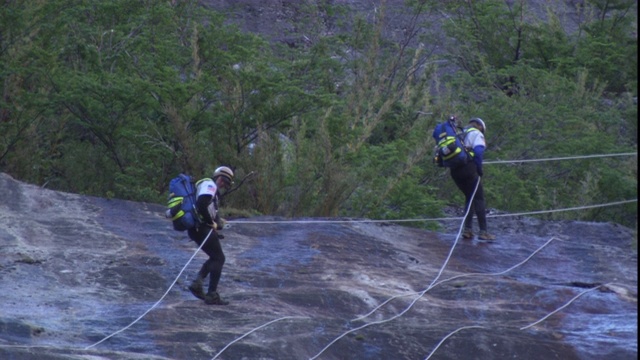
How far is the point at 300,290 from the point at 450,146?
3.00 meters

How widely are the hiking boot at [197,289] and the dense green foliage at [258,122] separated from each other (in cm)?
446

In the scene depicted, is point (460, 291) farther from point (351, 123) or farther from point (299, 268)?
point (351, 123)

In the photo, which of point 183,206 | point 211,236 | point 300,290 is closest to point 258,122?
point 300,290

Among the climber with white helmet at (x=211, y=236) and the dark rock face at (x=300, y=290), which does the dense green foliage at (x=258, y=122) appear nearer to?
the dark rock face at (x=300, y=290)

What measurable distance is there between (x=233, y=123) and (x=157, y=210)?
2.83 m

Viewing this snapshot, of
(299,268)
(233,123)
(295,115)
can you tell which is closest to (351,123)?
(295,115)

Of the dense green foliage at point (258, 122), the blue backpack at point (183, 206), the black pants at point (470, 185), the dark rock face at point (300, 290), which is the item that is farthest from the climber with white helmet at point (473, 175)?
the blue backpack at point (183, 206)

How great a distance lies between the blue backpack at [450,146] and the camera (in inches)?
480

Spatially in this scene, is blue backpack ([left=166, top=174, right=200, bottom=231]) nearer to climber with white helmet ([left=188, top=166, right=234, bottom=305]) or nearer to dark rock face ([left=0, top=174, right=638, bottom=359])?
climber with white helmet ([left=188, top=166, right=234, bottom=305])

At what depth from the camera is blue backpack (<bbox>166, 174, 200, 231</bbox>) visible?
376 inches

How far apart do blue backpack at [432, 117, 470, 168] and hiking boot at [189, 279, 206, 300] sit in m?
3.69

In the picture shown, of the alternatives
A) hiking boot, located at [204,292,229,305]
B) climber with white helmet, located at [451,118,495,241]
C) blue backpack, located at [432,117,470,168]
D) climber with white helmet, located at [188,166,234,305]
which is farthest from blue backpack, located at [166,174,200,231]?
climber with white helmet, located at [451,118,495,241]

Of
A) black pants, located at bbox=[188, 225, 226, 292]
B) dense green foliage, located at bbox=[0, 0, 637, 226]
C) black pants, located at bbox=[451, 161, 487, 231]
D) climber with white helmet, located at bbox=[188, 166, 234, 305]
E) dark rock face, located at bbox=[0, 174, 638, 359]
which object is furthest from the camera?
dense green foliage, located at bbox=[0, 0, 637, 226]

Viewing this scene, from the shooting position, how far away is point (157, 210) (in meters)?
13.0
